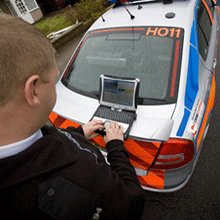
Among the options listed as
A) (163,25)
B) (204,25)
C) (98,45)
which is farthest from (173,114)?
(204,25)

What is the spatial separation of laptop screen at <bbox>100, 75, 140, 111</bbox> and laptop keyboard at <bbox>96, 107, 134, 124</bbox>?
0.05m

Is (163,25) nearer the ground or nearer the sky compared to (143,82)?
nearer the sky

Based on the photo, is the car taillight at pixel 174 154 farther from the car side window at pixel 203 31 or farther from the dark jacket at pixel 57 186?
the car side window at pixel 203 31

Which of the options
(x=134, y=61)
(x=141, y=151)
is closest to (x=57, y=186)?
(x=141, y=151)

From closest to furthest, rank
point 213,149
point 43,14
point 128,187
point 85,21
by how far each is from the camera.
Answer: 1. point 128,187
2. point 213,149
3. point 85,21
4. point 43,14

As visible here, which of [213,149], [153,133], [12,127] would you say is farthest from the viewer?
[213,149]

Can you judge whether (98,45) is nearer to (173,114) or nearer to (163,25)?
(163,25)

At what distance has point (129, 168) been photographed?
0.90 metres

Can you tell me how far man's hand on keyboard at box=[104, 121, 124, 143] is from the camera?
1.11 m

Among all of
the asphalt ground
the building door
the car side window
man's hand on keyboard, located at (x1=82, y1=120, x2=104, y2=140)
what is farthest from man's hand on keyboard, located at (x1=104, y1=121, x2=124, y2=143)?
the building door

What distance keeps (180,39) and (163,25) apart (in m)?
0.26

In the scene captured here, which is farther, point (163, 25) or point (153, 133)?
point (163, 25)

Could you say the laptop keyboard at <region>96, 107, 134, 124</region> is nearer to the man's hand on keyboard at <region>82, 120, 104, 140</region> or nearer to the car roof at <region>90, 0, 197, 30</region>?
the man's hand on keyboard at <region>82, 120, 104, 140</region>

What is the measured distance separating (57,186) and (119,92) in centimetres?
90
